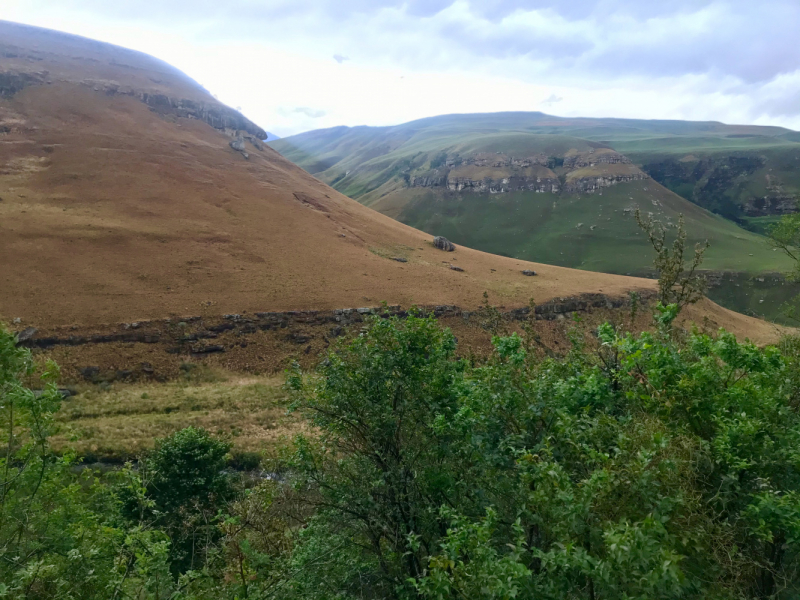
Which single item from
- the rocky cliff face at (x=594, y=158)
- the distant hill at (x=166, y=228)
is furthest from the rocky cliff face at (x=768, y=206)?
the distant hill at (x=166, y=228)

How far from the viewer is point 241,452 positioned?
2356 cm

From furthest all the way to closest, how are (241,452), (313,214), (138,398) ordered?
1. (313,214)
2. (138,398)
3. (241,452)

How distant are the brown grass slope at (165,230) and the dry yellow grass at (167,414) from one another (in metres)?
8.75

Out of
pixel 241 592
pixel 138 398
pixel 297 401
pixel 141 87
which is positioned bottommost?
pixel 138 398

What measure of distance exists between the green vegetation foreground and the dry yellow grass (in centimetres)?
1461

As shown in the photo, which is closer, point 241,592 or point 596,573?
point 596,573

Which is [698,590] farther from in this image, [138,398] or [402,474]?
[138,398]

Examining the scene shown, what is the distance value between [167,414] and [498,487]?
26596 mm

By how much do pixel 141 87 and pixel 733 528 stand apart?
101547 mm

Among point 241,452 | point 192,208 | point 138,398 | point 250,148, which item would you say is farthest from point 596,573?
point 250,148

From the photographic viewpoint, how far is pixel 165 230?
4925 centimetres

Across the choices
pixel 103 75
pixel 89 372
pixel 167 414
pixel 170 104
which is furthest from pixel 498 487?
pixel 103 75

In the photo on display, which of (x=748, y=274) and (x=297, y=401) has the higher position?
(x=297, y=401)

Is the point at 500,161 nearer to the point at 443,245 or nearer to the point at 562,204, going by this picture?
the point at 562,204
